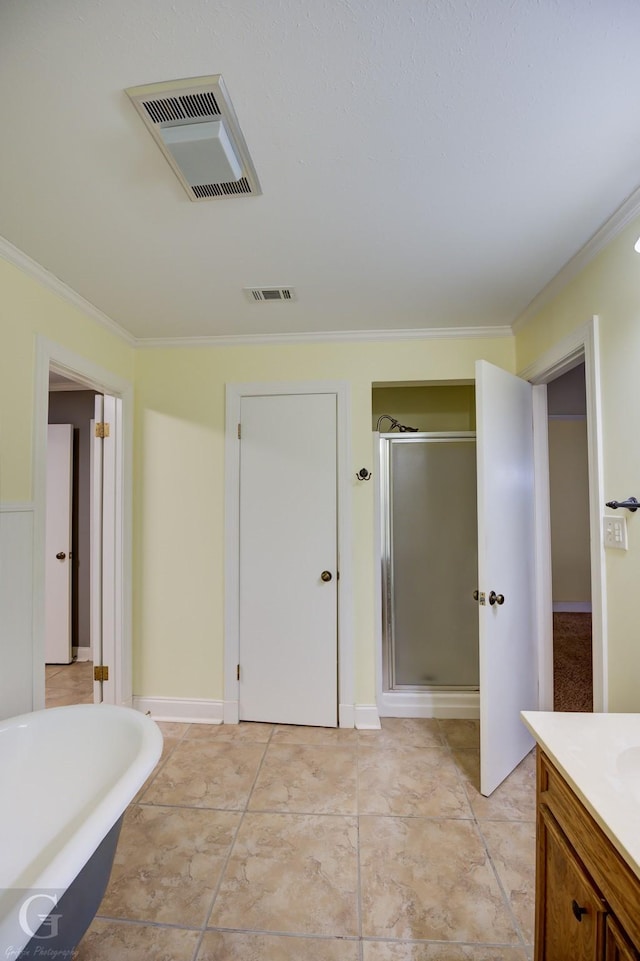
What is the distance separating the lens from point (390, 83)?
0.97 meters

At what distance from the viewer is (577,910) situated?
32.8 inches

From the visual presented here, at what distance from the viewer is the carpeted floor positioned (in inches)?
106

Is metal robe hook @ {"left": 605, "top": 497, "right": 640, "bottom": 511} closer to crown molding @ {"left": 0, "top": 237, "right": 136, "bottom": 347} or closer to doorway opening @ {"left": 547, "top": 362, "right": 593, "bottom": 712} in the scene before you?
crown molding @ {"left": 0, "top": 237, "right": 136, "bottom": 347}

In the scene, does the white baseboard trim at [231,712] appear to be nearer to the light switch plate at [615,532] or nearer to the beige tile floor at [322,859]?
the beige tile floor at [322,859]

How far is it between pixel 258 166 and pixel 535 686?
8.94 ft

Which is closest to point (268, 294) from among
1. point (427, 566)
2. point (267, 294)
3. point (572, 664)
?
point (267, 294)

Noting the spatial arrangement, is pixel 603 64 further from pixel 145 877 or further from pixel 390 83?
pixel 145 877

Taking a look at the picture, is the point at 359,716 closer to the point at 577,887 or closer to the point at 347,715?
the point at 347,715

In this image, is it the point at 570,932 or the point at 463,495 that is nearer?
the point at 570,932

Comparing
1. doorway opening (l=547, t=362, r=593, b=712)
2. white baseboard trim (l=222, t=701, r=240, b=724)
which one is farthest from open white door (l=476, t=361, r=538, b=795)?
doorway opening (l=547, t=362, r=593, b=712)

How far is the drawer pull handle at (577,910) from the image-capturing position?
0.82m

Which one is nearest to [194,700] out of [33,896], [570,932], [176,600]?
[176,600]

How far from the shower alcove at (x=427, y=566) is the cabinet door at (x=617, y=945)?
6.14 ft

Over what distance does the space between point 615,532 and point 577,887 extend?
107cm
